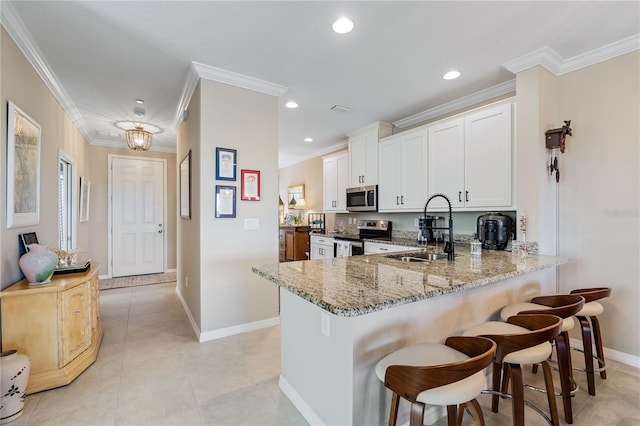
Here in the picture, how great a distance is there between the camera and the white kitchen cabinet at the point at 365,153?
4359mm

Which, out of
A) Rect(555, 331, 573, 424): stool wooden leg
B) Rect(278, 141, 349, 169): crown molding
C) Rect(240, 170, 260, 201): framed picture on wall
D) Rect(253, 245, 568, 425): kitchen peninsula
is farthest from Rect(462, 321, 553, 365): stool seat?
Rect(278, 141, 349, 169): crown molding

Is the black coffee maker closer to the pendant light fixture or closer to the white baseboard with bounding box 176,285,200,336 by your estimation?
the white baseboard with bounding box 176,285,200,336

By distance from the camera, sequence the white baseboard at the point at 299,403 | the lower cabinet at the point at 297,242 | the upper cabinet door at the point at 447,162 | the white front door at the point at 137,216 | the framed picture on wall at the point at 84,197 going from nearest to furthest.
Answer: the white baseboard at the point at 299,403 → the upper cabinet door at the point at 447,162 → the framed picture on wall at the point at 84,197 → the white front door at the point at 137,216 → the lower cabinet at the point at 297,242

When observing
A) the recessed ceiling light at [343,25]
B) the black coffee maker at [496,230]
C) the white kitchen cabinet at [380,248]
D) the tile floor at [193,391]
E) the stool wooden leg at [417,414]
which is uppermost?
the recessed ceiling light at [343,25]

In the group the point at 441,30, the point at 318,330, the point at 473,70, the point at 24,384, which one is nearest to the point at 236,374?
the point at 318,330

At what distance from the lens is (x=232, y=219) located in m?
2.96

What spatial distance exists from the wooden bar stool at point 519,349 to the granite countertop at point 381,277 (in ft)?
0.87

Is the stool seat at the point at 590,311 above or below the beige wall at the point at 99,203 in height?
below

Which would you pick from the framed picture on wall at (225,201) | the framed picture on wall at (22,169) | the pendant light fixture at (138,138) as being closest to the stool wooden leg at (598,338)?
the framed picture on wall at (225,201)

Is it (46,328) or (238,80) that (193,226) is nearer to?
(46,328)

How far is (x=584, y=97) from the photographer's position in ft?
8.55

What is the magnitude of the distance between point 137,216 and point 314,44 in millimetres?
4897

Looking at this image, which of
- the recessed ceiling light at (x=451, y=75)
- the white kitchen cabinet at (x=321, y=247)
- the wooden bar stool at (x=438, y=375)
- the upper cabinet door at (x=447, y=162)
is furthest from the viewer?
the white kitchen cabinet at (x=321, y=247)

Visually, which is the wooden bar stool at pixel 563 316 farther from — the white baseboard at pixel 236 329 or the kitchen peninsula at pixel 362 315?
the white baseboard at pixel 236 329
